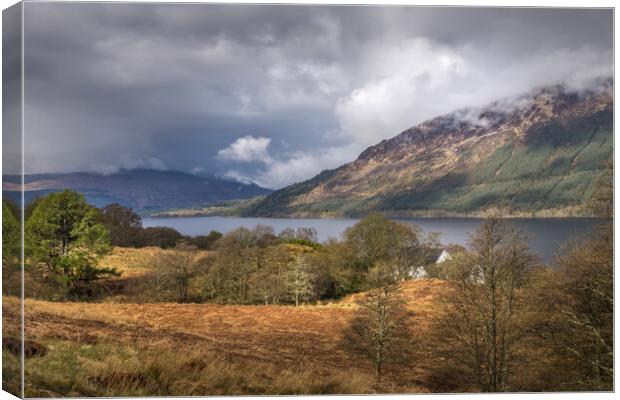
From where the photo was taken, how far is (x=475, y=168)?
25.5ft

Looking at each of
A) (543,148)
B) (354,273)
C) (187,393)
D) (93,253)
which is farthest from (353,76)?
(93,253)

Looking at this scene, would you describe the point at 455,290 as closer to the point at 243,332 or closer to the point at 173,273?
the point at 243,332

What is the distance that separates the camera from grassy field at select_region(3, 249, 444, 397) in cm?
456

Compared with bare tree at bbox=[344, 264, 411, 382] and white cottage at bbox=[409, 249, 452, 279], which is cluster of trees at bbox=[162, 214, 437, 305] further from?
bare tree at bbox=[344, 264, 411, 382]

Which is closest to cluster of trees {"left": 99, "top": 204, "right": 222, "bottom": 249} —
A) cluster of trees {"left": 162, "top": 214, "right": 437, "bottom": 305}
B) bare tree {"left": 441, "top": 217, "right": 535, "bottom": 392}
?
cluster of trees {"left": 162, "top": 214, "right": 437, "bottom": 305}

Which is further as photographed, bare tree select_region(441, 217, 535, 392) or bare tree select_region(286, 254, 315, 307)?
bare tree select_region(286, 254, 315, 307)

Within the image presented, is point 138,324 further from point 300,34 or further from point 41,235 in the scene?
point 300,34

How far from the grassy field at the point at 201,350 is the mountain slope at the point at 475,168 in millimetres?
1636

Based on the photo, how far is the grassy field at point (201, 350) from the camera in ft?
15.0

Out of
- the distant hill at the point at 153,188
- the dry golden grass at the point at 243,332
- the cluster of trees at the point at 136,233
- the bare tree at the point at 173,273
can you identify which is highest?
the distant hill at the point at 153,188

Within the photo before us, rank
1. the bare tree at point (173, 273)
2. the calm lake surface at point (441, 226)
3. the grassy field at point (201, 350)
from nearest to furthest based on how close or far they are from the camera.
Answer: the grassy field at point (201, 350) < the calm lake surface at point (441, 226) < the bare tree at point (173, 273)

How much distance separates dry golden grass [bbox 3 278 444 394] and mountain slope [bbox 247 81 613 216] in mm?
1621

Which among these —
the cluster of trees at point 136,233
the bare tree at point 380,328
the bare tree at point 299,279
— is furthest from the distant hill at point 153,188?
the bare tree at point 380,328

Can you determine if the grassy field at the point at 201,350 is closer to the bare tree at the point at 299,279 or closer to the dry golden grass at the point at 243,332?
the dry golden grass at the point at 243,332
